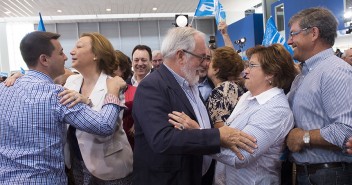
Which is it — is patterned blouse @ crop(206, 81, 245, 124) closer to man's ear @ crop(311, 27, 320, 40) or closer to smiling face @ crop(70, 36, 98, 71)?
man's ear @ crop(311, 27, 320, 40)

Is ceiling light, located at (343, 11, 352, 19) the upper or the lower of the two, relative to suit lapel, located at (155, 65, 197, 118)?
upper

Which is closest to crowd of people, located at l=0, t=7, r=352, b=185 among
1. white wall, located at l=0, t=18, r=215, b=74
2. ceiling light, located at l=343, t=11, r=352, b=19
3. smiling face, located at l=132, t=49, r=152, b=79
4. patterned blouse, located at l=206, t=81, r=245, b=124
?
patterned blouse, located at l=206, t=81, r=245, b=124

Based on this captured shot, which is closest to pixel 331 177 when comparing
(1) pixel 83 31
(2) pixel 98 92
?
(2) pixel 98 92

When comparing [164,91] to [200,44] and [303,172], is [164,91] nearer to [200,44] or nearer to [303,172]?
[200,44]

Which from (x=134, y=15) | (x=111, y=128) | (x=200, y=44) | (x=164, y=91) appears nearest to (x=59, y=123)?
(x=111, y=128)

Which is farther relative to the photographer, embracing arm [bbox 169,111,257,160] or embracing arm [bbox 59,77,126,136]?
embracing arm [bbox 59,77,126,136]

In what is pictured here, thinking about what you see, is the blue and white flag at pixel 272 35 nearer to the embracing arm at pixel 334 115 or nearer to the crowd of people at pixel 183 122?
the crowd of people at pixel 183 122

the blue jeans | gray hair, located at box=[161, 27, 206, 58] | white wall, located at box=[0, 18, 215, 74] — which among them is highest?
white wall, located at box=[0, 18, 215, 74]

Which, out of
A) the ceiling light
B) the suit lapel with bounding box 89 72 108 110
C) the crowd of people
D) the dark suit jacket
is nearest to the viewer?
the dark suit jacket

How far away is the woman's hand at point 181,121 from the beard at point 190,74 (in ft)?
0.87

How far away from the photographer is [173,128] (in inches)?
53.7

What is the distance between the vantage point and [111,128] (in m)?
1.59

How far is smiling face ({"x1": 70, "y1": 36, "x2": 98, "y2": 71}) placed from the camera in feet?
6.53

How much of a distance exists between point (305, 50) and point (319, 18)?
18cm
